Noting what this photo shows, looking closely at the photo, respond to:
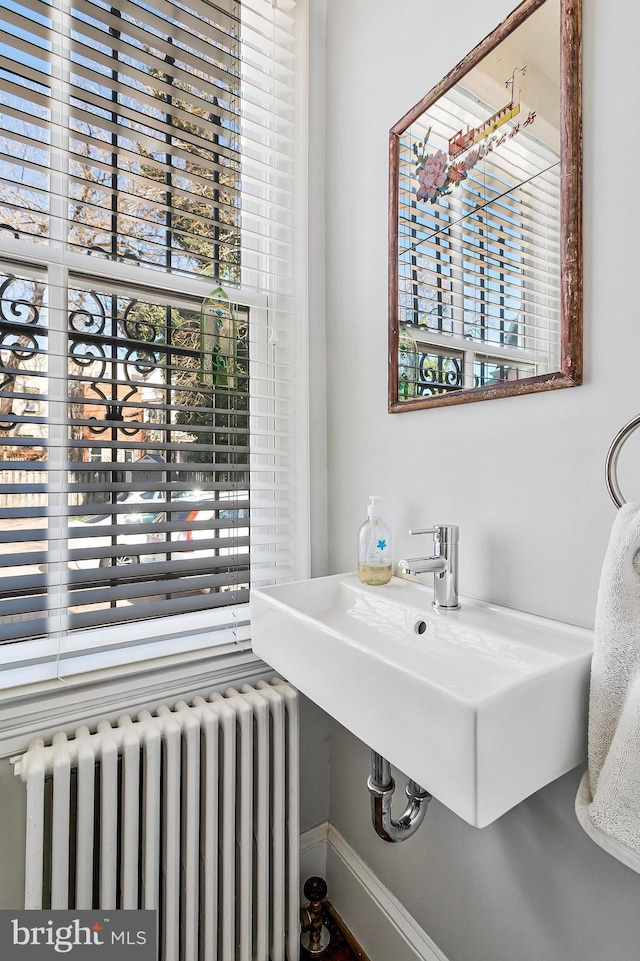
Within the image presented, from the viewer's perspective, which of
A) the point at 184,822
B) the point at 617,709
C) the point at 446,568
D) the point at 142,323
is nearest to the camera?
the point at 617,709

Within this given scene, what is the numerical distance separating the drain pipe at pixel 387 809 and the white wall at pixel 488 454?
14 centimetres

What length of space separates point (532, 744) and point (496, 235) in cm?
87

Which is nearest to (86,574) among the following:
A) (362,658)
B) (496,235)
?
(362,658)

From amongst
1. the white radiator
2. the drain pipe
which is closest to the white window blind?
the drain pipe

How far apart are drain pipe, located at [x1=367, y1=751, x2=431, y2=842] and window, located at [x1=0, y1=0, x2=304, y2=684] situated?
47 cm

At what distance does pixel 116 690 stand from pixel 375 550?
0.66 m

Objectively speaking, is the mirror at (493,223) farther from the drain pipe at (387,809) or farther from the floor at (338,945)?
the floor at (338,945)

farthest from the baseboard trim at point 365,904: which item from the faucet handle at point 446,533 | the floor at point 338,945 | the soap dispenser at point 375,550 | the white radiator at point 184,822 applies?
the faucet handle at point 446,533

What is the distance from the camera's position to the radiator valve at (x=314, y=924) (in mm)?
1268

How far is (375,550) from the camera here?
1148mm

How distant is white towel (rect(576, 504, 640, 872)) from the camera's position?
584 millimetres

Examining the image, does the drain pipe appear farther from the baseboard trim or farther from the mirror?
the mirror

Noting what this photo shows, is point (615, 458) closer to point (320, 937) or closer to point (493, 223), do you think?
point (493, 223)

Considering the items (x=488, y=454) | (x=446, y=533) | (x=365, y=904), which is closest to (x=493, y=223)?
(x=488, y=454)
